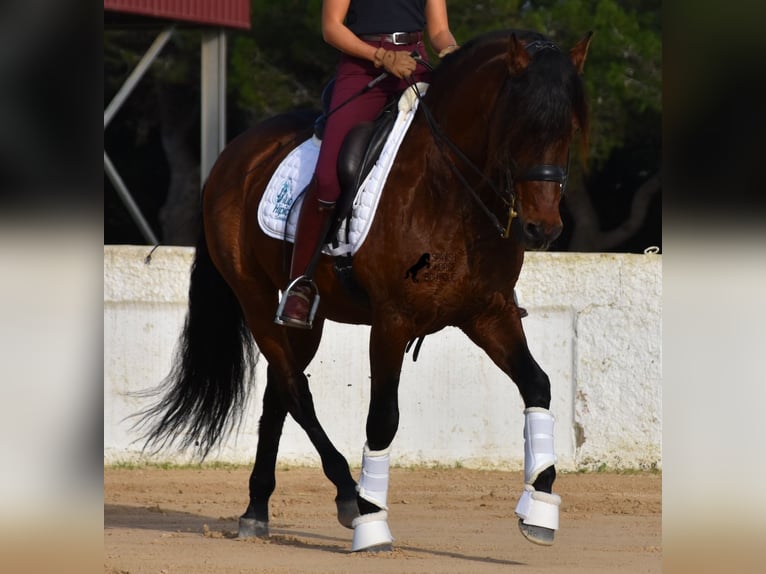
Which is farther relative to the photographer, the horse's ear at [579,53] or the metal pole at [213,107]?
the metal pole at [213,107]

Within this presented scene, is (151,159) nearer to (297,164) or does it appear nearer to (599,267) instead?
(599,267)

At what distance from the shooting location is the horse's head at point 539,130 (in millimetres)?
A: 4648

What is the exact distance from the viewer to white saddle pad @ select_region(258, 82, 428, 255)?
5.31 meters

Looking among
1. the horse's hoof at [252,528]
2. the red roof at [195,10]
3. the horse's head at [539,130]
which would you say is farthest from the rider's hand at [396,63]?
the red roof at [195,10]

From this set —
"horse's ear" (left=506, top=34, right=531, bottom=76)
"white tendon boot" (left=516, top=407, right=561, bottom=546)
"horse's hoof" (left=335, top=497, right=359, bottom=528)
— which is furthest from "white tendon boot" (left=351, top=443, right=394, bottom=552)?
"horse's ear" (left=506, top=34, right=531, bottom=76)

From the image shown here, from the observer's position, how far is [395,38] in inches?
220

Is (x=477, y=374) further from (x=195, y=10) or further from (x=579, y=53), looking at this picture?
(x=195, y=10)

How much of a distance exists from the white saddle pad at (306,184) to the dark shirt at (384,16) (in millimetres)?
326

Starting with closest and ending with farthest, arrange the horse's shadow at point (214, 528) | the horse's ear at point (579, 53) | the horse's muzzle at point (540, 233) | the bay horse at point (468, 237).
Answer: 1. the horse's muzzle at point (540, 233)
2. the bay horse at point (468, 237)
3. the horse's ear at point (579, 53)
4. the horse's shadow at point (214, 528)

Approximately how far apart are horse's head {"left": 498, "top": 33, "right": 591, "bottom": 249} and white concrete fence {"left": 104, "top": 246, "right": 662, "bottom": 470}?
12.2ft

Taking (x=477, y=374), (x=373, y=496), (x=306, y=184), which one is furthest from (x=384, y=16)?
(x=477, y=374)

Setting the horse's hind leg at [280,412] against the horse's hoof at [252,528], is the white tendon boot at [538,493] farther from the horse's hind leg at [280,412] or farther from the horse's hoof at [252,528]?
the horse's hoof at [252,528]

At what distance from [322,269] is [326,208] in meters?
0.37

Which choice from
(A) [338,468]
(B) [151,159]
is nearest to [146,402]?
(A) [338,468]
